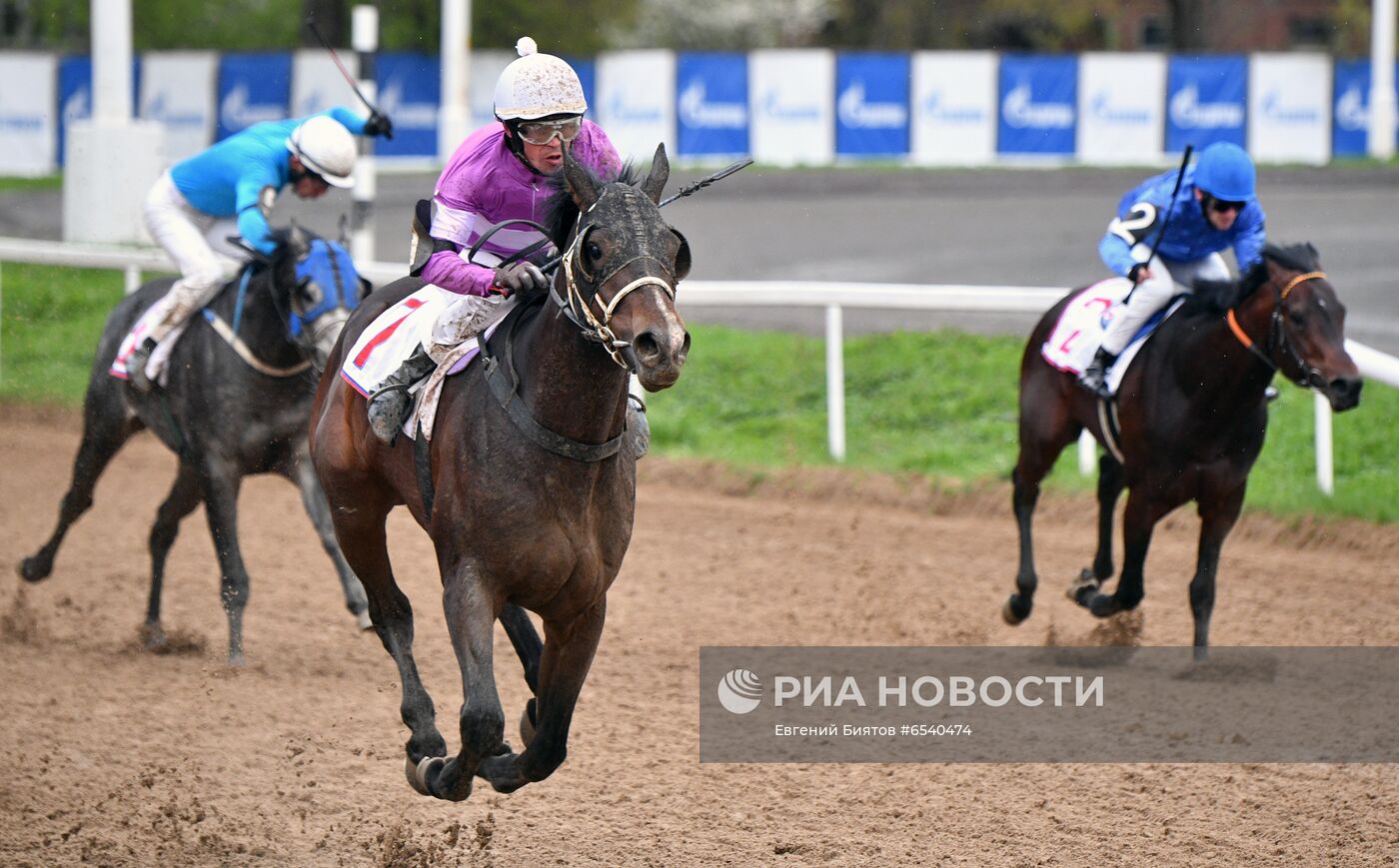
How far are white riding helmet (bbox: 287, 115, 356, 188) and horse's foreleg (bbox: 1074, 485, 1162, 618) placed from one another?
11.5 ft

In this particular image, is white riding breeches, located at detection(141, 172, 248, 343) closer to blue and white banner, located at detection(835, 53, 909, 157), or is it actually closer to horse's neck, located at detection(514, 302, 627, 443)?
horse's neck, located at detection(514, 302, 627, 443)

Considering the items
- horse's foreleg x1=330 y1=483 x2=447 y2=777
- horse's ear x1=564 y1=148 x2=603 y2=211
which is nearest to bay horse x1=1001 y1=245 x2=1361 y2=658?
horse's foreleg x1=330 y1=483 x2=447 y2=777

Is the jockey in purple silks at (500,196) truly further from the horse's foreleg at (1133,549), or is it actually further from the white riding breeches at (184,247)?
the horse's foreleg at (1133,549)

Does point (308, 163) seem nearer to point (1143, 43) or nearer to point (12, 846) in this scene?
point (12, 846)

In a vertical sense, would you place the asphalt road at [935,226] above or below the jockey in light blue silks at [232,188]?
below

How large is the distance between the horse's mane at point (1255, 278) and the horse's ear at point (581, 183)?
10.9ft

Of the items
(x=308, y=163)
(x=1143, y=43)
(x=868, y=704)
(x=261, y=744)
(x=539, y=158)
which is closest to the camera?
(x=539, y=158)

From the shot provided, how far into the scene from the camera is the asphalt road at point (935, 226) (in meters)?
13.7

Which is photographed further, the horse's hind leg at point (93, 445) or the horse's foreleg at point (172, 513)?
the horse's hind leg at point (93, 445)

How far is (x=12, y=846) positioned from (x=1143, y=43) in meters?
37.2

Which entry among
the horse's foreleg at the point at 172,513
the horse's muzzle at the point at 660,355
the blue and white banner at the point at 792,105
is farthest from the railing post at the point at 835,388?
the blue and white banner at the point at 792,105

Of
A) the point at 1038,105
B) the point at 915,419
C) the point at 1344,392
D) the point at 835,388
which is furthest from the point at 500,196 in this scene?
the point at 1038,105

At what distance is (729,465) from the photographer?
10.3 m

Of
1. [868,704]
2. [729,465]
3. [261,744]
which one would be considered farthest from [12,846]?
[729,465]
